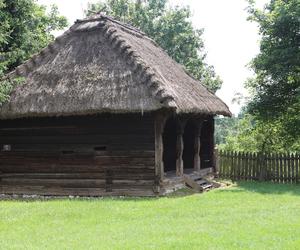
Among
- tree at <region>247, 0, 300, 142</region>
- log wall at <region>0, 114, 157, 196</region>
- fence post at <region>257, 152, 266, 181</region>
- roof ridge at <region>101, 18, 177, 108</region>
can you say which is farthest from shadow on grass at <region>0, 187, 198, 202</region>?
tree at <region>247, 0, 300, 142</region>

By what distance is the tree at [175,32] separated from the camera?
37344 millimetres

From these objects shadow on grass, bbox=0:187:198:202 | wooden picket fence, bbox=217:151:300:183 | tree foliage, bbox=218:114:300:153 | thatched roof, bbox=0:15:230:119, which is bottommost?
shadow on grass, bbox=0:187:198:202

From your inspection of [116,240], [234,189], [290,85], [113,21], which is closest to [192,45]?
[290,85]

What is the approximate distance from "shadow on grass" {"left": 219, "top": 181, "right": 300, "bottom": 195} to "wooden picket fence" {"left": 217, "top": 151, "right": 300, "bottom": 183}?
750 millimetres

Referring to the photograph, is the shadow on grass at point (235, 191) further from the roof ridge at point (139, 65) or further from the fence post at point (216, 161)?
the roof ridge at point (139, 65)

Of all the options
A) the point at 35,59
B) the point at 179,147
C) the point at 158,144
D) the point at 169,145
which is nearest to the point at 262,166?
the point at 169,145

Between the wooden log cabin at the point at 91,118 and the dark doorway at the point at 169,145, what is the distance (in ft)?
10.1

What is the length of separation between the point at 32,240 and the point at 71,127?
773 centimetres

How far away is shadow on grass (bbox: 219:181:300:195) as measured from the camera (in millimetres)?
17178

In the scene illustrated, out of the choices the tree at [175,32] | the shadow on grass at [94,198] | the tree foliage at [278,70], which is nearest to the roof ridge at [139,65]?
the shadow on grass at [94,198]

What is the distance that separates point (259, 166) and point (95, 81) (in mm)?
8247

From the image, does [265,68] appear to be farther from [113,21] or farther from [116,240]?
[116,240]

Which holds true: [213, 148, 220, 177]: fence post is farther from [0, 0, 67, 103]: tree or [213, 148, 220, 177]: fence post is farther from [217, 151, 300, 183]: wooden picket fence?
[0, 0, 67, 103]: tree

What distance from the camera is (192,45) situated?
124ft
